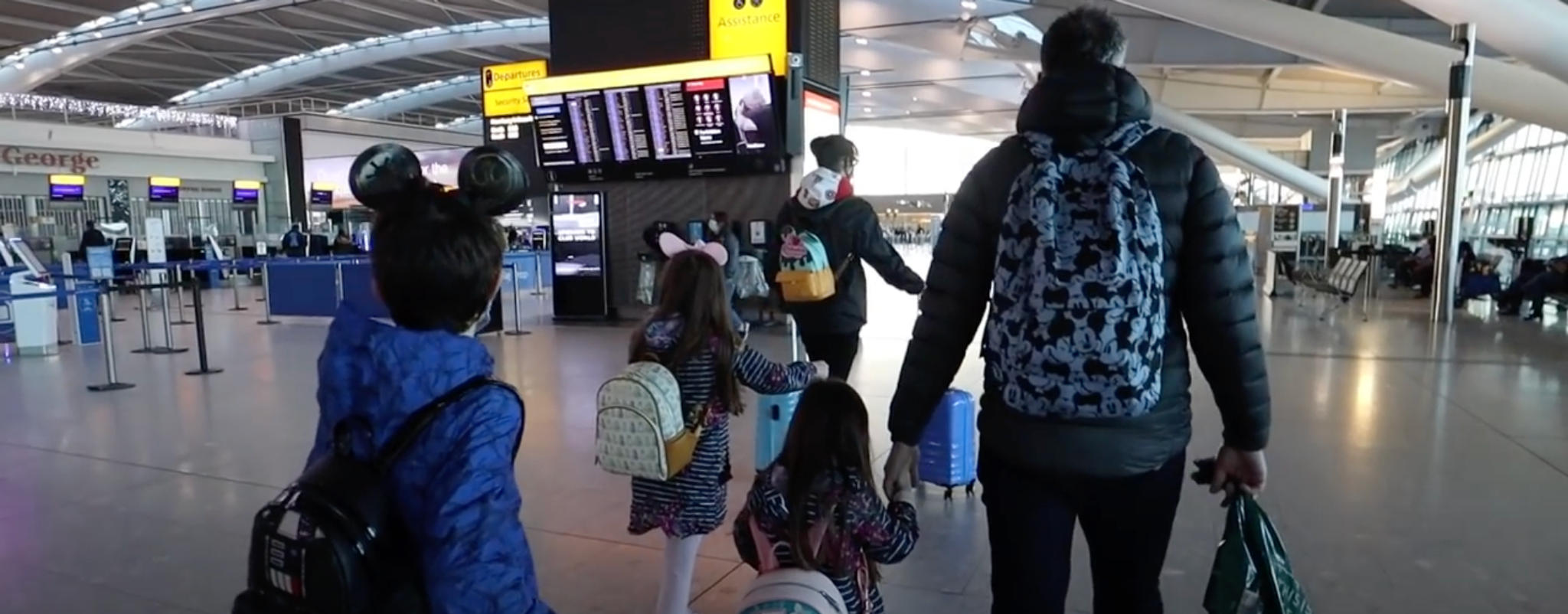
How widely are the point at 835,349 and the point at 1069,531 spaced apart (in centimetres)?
250

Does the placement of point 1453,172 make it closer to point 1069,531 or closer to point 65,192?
point 1069,531

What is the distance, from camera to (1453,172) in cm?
1405

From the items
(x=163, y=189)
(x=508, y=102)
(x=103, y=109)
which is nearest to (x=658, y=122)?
(x=508, y=102)

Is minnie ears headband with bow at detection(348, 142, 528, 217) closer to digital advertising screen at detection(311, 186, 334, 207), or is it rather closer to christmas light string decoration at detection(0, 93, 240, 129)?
christmas light string decoration at detection(0, 93, 240, 129)

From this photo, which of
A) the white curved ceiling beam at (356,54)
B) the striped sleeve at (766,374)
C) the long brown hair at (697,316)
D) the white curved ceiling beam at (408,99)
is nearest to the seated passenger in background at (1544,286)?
the striped sleeve at (766,374)

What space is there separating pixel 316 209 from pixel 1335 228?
100 feet

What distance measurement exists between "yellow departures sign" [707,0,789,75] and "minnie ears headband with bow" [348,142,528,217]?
30.1 feet

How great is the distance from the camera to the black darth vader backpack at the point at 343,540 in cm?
129

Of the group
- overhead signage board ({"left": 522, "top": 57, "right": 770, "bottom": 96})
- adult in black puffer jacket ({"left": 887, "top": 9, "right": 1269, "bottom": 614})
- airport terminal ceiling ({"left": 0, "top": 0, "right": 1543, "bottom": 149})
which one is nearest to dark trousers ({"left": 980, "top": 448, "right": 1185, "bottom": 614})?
adult in black puffer jacket ({"left": 887, "top": 9, "right": 1269, "bottom": 614})

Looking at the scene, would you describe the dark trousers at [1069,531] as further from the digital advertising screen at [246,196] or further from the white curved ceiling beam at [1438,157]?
the digital advertising screen at [246,196]

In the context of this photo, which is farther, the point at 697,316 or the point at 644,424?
the point at 697,316

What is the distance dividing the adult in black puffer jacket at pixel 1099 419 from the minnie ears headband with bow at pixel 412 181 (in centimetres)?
87

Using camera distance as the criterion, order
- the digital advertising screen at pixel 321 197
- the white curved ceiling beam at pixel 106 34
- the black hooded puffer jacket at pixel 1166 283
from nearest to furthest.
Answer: the black hooded puffer jacket at pixel 1166 283 → the white curved ceiling beam at pixel 106 34 → the digital advertising screen at pixel 321 197

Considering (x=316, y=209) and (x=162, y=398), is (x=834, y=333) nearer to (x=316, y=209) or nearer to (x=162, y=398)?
(x=162, y=398)
